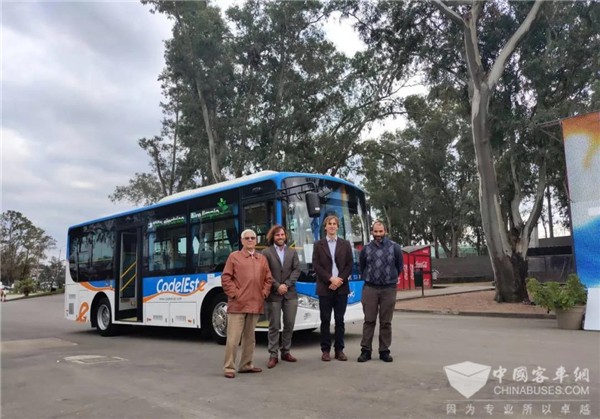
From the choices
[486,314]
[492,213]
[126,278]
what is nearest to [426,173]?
[492,213]

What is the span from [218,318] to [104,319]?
4772mm

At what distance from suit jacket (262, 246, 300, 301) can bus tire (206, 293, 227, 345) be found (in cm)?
249

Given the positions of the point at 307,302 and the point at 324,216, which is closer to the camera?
the point at 307,302

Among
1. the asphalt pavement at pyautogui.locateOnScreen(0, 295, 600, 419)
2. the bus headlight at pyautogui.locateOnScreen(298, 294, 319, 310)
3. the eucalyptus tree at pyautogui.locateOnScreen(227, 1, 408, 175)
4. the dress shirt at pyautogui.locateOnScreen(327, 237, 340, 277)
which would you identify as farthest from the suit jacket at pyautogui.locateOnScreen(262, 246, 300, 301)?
the eucalyptus tree at pyautogui.locateOnScreen(227, 1, 408, 175)

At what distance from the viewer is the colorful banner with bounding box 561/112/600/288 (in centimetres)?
1191

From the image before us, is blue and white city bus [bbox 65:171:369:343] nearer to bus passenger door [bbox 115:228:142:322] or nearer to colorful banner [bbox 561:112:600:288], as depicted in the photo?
bus passenger door [bbox 115:228:142:322]

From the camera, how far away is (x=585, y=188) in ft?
40.1

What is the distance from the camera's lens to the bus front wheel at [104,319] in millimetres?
12422

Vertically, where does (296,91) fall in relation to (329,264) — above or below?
above

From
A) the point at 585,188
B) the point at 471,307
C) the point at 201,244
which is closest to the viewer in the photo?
the point at 201,244

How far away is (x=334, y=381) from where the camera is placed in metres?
5.93

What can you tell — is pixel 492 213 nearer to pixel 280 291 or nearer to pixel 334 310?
pixel 334 310

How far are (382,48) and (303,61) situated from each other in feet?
16.1

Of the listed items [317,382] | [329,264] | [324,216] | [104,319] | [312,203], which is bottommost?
[317,382]
